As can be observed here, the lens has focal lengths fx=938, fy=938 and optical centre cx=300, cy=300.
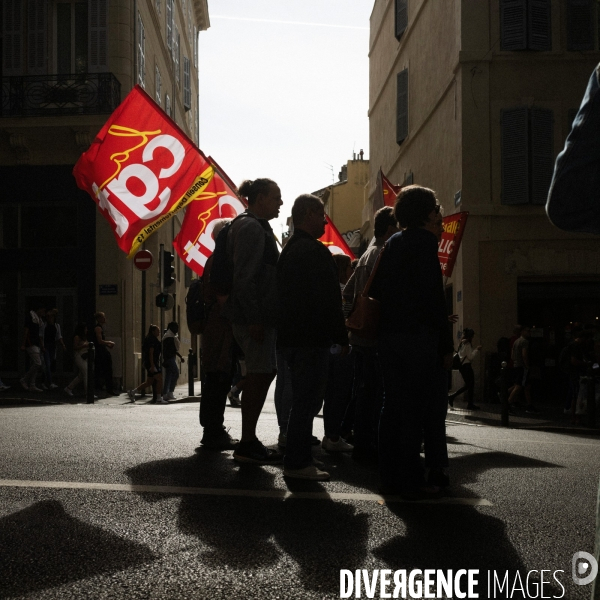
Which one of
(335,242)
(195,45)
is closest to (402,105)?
(335,242)

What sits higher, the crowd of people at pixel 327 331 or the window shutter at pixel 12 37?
the window shutter at pixel 12 37

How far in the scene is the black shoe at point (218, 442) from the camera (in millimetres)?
6719

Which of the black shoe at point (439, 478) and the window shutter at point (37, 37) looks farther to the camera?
the window shutter at point (37, 37)

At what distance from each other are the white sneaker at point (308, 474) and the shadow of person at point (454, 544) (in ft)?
2.16

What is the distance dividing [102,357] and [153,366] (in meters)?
1.46

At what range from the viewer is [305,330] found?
5.30 meters

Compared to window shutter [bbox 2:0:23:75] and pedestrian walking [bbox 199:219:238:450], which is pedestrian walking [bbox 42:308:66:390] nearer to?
window shutter [bbox 2:0:23:75]

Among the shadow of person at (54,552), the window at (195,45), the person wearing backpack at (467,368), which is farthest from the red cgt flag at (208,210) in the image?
the window at (195,45)

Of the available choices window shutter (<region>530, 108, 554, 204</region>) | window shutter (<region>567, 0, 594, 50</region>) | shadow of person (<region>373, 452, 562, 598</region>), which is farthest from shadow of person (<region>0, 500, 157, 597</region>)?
window shutter (<region>567, 0, 594, 50</region>)

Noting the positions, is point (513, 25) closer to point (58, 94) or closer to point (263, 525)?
point (58, 94)

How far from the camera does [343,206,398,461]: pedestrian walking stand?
639 centimetres

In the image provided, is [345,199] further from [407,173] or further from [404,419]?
[404,419]

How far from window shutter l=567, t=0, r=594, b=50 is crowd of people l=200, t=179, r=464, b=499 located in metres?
16.3

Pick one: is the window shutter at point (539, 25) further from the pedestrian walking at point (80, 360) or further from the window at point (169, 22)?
the window at point (169, 22)
